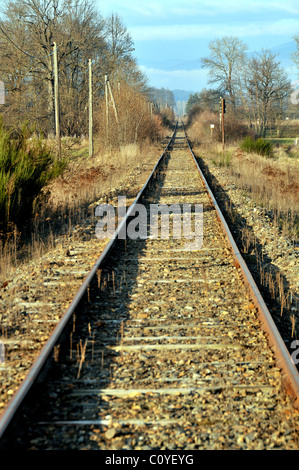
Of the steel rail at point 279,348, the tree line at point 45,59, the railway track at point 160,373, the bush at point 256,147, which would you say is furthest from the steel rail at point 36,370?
the tree line at point 45,59

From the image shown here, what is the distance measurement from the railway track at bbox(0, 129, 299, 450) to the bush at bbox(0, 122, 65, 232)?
262 centimetres

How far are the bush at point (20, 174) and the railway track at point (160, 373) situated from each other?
262 centimetres

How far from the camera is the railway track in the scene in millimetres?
2973

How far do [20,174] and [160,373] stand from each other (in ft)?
19.3

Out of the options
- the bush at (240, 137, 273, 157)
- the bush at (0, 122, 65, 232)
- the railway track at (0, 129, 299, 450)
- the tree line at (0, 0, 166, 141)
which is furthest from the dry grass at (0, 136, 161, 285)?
the tree line at (0, 0, 166, 141)

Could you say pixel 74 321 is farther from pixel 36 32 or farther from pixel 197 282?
pixel 36 32

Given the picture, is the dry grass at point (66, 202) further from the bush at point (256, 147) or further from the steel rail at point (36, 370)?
the bush at point (256, 147)

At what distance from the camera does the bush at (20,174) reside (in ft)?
26.6

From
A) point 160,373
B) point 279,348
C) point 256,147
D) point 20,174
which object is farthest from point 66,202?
point 256,147

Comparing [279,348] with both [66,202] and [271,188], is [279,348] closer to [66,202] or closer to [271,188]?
[66,202]

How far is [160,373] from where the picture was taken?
3721mm

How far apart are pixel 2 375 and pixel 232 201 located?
28.7 ft

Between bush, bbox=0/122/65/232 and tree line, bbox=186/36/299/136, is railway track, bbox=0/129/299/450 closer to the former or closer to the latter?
bush, bbox=0/122/65/232

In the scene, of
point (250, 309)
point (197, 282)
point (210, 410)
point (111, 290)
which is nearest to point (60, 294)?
point (111, 290)
